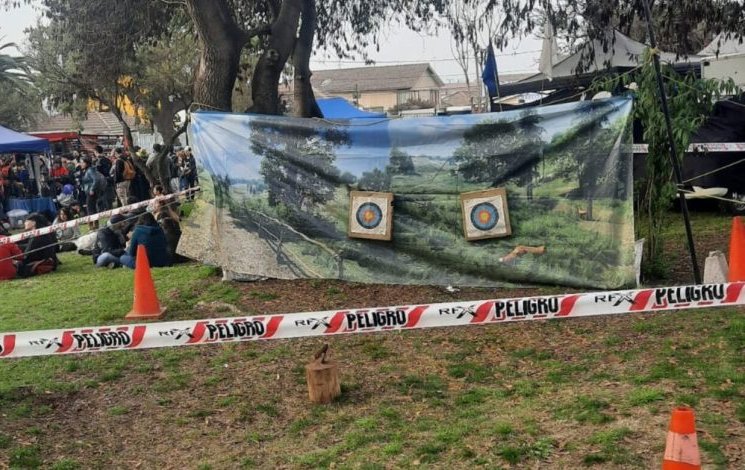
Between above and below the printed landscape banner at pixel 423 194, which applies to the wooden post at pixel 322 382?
below

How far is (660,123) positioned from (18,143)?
50.5 ft

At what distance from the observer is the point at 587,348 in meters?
5.97

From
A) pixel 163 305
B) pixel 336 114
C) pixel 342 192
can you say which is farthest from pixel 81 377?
pixel 336 114

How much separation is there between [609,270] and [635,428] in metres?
3.30

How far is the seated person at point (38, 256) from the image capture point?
1166 cm

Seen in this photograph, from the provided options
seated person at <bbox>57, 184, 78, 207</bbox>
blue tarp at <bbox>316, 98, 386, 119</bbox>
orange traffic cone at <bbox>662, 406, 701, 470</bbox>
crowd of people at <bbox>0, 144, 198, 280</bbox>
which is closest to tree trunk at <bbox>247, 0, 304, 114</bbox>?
crowd of people at <bbox>0, 144, 198, 280</bbox>

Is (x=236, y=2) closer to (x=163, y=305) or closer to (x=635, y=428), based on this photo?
(x=163, y=305)

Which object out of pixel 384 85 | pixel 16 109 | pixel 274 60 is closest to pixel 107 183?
pixel 274 60

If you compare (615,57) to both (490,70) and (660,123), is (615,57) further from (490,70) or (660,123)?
(660,123)

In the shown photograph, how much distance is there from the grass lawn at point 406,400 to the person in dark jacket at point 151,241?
340 cm

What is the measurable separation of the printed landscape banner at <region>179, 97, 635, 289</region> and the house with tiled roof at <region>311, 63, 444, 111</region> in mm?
69823

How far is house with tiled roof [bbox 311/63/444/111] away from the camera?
82188 mm

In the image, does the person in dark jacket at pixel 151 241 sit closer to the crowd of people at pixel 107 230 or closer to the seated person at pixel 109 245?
the crowd of people at pixel 107 230

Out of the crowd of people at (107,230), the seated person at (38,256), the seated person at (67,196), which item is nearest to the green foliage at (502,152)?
the crowd of people at (107,230)
